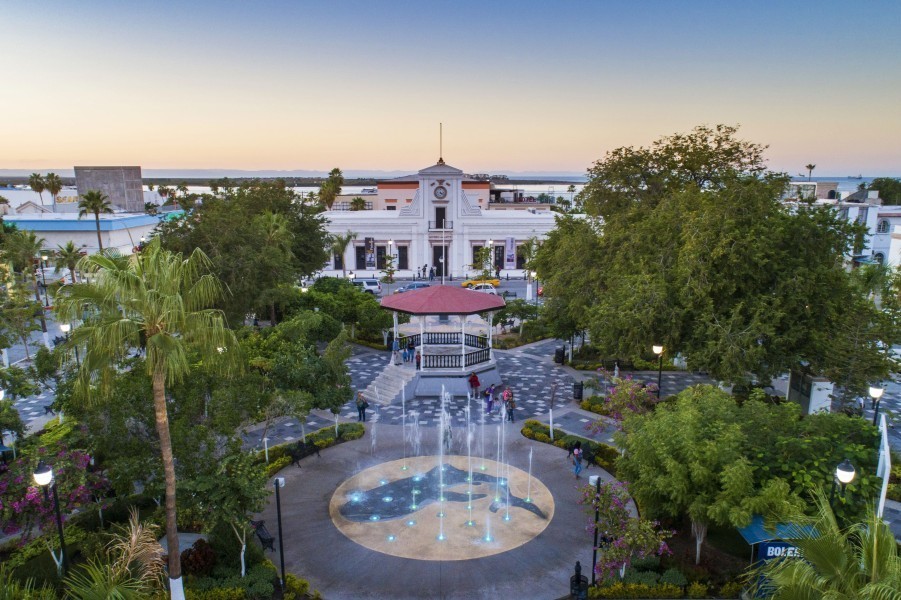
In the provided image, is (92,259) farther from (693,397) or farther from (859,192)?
(859,192)

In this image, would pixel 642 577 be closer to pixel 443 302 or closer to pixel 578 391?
pixel 578 391

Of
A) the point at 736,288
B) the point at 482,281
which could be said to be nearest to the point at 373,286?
the point at 482,281

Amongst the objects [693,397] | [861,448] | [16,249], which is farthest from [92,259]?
[16,249]

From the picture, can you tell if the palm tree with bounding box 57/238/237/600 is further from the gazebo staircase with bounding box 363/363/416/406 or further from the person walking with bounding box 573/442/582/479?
the gazebo staircase with bounding box 363/363/416/406

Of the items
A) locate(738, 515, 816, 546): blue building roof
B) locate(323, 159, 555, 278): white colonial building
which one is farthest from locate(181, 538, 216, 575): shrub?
locate(323, 159, 555, 278): white colonial building

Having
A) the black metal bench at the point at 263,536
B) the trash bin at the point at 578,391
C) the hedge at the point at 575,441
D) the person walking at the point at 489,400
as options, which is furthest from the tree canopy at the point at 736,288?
the black metal bench at the point at 263,536
